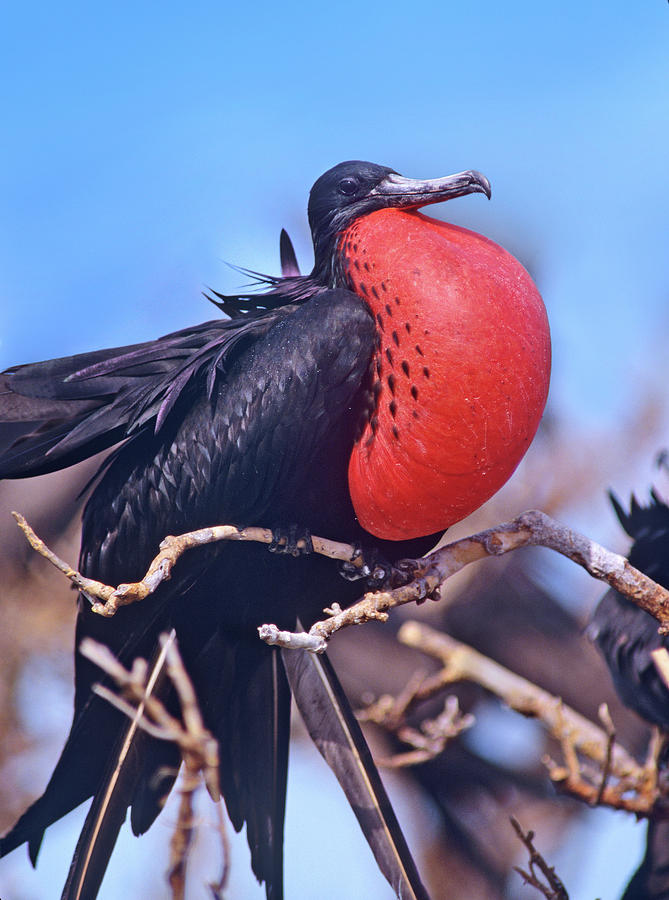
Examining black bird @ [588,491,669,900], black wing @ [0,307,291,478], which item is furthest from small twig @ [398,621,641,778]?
black wing @ [0,307,291,478]

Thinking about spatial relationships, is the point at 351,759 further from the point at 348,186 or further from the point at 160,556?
the point at 348,186

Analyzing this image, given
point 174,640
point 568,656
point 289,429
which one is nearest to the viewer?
point 289,429

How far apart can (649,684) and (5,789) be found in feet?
3.87

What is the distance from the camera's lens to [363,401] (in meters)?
1.21

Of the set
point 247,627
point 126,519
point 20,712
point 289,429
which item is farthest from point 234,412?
point 20,712

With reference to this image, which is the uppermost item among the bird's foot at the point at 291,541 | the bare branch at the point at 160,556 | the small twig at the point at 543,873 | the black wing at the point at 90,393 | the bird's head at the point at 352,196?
the bird's head at the point at 352,196

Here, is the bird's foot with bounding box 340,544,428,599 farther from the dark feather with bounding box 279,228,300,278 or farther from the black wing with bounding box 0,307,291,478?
the dark feather with bounding box 279,228,300,278

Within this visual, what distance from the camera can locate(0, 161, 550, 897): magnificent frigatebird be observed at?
1.14 meters

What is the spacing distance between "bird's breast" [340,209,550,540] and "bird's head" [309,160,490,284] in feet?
0.22

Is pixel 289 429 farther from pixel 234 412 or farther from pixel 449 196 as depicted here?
pixel 449 196

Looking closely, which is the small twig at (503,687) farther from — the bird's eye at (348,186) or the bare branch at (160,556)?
the bird's eye at (348,186)

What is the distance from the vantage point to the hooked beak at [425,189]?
4.01ft

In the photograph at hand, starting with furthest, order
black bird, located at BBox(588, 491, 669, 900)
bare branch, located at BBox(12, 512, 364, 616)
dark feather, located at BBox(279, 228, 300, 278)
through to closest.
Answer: black bird, located at BBox(588, 491, 669, 900)
dark feather, located at BBox(279, 228, 300, 278)
bare branch, located at BBox(12, 512, 364, 616)

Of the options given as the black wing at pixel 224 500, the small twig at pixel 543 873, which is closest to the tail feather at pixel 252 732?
the black wing at pixel 224 500
